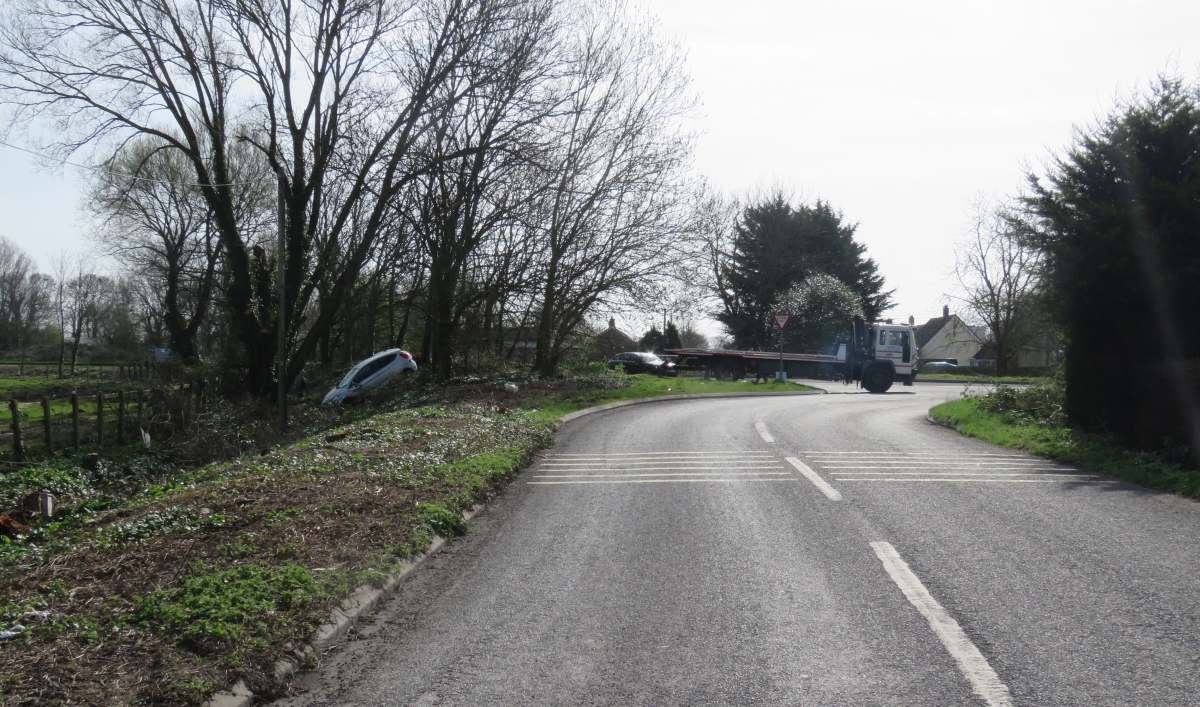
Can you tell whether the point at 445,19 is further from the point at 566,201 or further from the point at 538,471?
the point at 538,471

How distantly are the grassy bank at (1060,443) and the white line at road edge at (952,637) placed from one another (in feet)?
17.7

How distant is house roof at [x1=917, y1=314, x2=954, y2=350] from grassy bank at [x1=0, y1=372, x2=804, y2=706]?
8116cm

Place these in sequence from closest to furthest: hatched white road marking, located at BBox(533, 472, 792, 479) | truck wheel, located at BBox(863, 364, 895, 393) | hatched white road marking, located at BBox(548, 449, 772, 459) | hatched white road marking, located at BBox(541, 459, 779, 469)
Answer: hatched white road marking, located at BBox(533, 472, 792, 479) < hatched white road marking, located at BBox(541, 459, 779, 469) < hatched white road marking, located at BBox(548, 449, 772, 459) < truck wheel, located at BBox(863, 364, 895, 393)

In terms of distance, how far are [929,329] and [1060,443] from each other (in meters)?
79.9

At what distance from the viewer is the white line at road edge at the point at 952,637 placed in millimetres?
4273

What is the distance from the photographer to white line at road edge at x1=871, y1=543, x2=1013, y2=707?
4.27 m

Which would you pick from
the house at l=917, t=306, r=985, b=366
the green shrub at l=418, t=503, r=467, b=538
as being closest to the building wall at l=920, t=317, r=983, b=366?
the house at l=917, t=306, r=985, b=366

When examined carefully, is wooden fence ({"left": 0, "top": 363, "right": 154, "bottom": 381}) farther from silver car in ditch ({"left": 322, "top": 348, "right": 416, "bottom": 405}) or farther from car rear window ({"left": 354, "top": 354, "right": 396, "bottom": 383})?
car rear window ({"left": 354, "top": 354, "right": 396, "bottom": 383})

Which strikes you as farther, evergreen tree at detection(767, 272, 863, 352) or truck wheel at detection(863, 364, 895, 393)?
evergreen tree at detection(767, 272, 863, 352)

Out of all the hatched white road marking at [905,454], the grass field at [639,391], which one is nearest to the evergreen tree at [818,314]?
the grass field at [639,391]

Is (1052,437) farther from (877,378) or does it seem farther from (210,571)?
(877,378)

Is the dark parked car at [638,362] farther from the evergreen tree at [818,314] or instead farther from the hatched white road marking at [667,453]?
the hatched white road marking at [667,453]

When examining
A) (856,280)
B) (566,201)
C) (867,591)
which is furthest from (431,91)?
(856,280)

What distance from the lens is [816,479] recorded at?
1084cm
